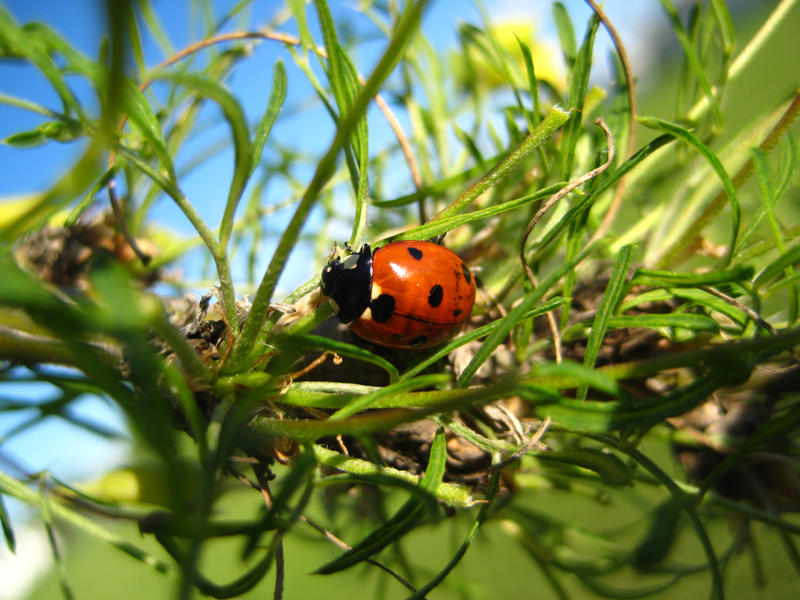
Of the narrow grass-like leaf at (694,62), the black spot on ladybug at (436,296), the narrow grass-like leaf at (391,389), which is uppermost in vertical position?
the narrow grass-like leaf at (694,62)

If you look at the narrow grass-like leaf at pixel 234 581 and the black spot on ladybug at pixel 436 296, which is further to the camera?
the black spot on ladybug at pixel 436 296

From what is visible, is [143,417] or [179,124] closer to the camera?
[143,417]

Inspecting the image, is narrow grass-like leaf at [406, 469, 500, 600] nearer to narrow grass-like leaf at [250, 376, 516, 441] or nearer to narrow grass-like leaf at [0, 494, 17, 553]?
narrow grass-like leaf at [250, 376, 516, 441]

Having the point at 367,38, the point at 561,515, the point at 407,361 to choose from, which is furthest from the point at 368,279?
the point at 561,515

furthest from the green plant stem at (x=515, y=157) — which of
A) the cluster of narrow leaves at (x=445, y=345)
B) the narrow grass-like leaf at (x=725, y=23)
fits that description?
the narrow grass-like leaf at (x=725, y=23)

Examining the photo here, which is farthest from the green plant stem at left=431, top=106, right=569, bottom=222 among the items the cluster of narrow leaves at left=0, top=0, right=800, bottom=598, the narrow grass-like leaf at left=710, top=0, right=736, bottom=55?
the narrow grass-like leaf at left=710, top=0, right=736, bottom=55

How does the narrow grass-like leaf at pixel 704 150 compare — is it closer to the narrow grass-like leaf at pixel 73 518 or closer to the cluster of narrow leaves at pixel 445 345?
the cluster of narrow leaves at pixel 445 345

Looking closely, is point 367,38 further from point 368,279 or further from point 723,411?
point 723,411

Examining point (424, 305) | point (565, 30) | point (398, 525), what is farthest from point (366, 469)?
point (565, 30)
